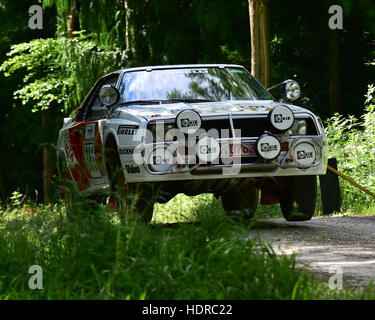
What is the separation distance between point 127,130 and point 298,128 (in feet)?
5.98

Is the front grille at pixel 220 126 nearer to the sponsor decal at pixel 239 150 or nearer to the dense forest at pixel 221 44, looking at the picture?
the sponsor decal at pixel 239 150

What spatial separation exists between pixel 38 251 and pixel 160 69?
140 inches

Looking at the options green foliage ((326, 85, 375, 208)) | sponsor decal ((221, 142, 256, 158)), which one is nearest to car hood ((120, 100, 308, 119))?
sponsor decal ((221, 142, 256, 158))

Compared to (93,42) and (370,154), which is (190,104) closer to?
(370,154)

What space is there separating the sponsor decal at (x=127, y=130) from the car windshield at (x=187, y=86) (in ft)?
2.57

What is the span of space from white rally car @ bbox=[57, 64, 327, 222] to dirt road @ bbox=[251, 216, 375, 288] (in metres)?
0.34

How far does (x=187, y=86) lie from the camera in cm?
894

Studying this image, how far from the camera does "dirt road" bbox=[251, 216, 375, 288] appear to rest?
6.12 metres

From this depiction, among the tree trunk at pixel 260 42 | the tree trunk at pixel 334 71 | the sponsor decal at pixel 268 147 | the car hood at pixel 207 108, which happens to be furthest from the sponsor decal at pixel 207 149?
the tree trunk at pixel 334 71

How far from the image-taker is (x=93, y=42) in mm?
24188

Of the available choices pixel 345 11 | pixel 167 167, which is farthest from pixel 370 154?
pixel 345 11

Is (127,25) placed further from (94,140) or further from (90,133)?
(94,140)

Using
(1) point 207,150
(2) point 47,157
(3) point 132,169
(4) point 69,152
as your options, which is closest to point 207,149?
(1) point 207,150

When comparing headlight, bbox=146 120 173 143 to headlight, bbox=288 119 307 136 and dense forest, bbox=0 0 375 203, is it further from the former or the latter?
dense forest, bbox=0 0 375 203
